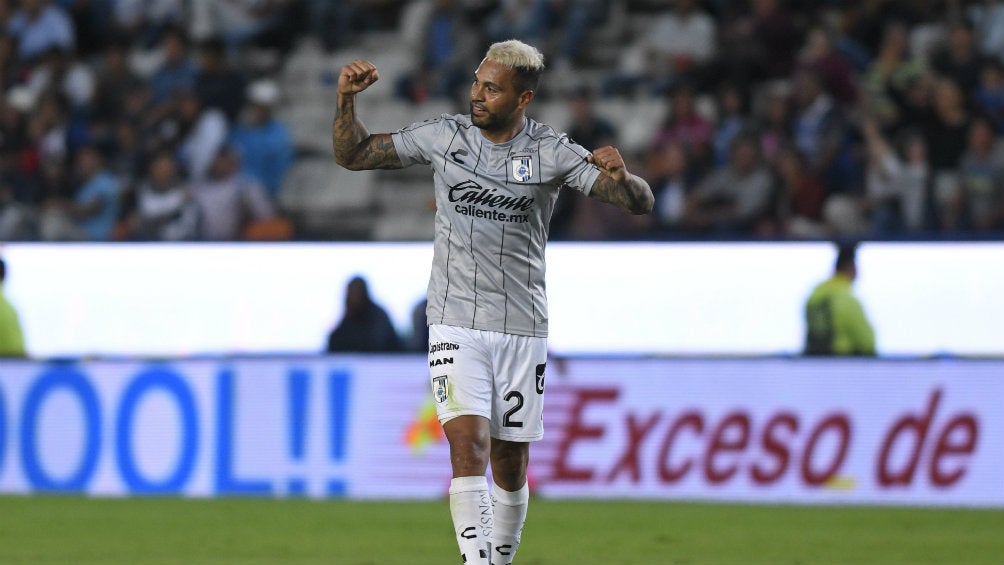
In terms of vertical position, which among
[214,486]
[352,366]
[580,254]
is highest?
[580,254]

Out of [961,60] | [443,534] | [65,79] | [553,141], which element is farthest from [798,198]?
[553,141]

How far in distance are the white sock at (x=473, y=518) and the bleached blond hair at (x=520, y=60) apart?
5.09 feet

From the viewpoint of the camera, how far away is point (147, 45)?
60.7ft

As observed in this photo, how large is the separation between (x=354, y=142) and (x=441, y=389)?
1.03m

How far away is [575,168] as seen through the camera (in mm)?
6410

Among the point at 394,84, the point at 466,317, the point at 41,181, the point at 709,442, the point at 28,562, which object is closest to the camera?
the point at 466,317

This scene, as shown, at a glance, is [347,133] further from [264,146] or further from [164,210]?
[264,146]

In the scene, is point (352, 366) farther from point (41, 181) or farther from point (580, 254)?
point (41, 181)

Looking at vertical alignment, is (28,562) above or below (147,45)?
below

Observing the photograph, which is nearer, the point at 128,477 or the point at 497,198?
the point at 497,198

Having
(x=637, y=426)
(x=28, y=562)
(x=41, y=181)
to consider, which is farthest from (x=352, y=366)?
(x=41, y=181)

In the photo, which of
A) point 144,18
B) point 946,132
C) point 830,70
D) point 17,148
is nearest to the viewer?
point 946,132

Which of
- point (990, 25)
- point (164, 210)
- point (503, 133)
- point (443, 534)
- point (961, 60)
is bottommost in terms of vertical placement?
point (443, 534)

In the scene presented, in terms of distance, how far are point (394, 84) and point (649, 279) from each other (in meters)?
5.96
